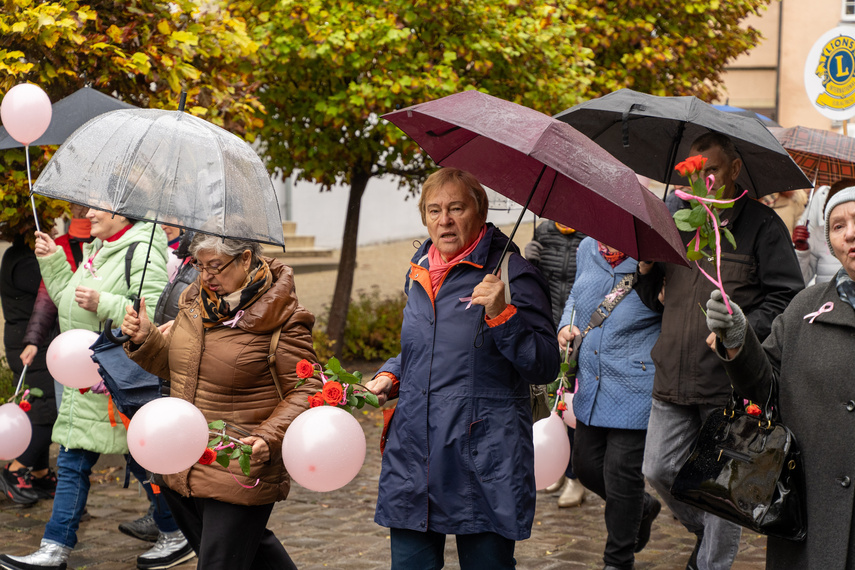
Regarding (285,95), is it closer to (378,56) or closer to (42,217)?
(378,56)

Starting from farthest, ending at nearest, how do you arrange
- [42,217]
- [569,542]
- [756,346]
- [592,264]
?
[42,217]
[569,542]
[592,264]
[756,346]

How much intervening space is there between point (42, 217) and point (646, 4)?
305 inches

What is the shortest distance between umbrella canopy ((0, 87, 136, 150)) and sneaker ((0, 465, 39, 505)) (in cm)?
223

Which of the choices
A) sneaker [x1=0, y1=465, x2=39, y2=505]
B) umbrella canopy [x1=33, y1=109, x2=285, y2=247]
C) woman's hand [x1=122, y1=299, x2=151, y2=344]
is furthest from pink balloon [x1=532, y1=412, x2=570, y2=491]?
sneaker [x1=0, y1=465, x2=39, y2=505]

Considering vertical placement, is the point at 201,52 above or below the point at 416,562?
above

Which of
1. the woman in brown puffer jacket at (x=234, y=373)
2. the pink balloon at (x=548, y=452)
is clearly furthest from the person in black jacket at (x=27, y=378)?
the pink balloon at (x=548, y=452)

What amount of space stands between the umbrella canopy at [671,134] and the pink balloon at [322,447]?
179cm

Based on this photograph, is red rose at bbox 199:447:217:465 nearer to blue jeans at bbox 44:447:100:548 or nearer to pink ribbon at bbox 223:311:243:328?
pink ribbon at bbox 223:311:243:328

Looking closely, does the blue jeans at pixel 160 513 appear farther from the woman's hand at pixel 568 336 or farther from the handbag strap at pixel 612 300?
the handbag strap at pixel 612 300

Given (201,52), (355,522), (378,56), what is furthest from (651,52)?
(355,522)

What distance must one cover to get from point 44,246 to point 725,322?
379 centimetres

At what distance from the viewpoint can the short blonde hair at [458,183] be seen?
3.70 meters

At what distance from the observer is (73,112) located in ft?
18.0

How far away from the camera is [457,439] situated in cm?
354
